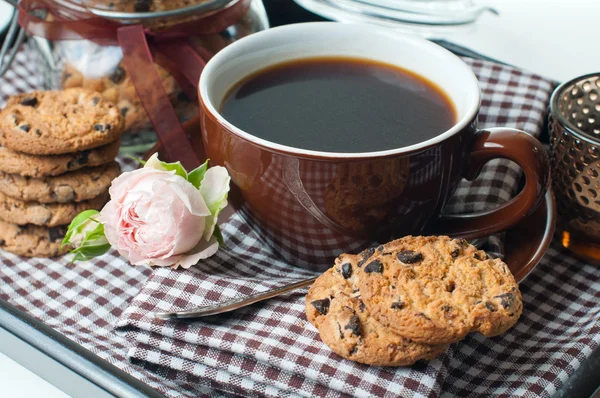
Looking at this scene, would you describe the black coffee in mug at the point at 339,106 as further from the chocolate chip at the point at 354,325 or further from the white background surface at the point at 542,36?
the white background surface at the point at 542,36

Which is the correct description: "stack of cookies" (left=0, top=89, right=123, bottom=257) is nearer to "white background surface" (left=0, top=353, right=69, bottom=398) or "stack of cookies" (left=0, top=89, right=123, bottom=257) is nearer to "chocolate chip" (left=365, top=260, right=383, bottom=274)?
"white background surface" (left=0, top=353, right=69, bottom=398)

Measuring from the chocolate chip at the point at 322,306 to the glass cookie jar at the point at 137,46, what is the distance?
0.46 meters

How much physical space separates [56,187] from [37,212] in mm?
49

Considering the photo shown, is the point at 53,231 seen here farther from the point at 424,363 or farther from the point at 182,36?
the point at 424,363

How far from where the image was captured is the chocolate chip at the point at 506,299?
792mm

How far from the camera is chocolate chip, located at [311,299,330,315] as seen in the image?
0.85 m

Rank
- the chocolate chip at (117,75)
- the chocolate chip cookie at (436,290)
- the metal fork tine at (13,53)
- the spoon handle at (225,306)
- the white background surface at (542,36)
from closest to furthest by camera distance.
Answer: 1. the chocolate chip cookie at (436,290)
2. the spoon handle at (225,306)
3. the chocolate chip at (117,75)
4. the metal fork tine at (13,53)
5. the white background surface at (542,36)

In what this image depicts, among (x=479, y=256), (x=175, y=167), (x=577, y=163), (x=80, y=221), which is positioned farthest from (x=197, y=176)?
(x=577, y=163)

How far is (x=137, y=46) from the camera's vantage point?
1.17 metres

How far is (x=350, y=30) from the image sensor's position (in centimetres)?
113

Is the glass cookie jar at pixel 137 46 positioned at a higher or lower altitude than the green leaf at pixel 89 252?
higher

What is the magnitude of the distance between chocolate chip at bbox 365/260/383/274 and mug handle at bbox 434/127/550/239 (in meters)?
0.21

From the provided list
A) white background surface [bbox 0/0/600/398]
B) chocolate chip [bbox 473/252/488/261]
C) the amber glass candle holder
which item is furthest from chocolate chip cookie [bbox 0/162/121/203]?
white background surface [bbox 0/0/600/398]

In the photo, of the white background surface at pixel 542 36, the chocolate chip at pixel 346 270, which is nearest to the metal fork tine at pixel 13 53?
the white background surface at pixel 542 36
